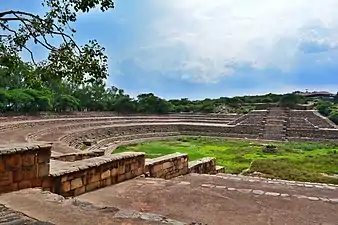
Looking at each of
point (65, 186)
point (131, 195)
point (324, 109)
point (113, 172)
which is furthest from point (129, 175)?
point (324, 109)

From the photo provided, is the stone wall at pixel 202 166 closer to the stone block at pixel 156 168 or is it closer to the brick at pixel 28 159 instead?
the stone block at pixel 156 168

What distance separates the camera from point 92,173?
18.0 feet

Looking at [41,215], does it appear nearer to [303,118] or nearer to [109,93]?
[303,118]

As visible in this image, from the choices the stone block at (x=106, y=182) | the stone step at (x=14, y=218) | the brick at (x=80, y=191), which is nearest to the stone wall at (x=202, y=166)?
the stone block at (x=106, y=182)

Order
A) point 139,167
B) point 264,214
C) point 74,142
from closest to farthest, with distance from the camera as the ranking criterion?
point 264,214 < point 139,167 < point 74,142

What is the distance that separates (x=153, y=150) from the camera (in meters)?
22.4

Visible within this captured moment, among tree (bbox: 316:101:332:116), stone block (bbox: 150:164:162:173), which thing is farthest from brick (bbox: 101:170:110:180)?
tree (bbox: 316:101:332:116)

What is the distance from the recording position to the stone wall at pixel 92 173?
493cm

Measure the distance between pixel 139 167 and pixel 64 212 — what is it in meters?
3.03

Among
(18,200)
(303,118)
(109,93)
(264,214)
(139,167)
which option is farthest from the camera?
(109,93)

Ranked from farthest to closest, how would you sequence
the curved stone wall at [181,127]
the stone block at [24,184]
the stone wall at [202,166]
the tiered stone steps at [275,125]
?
1. the tiered stone steps at [275,125]
2. the curved stone wall at [181,127]
3. the stone wall at [202,166]
4. the stone block at [24,184]

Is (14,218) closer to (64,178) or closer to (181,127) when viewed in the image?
(64,178)

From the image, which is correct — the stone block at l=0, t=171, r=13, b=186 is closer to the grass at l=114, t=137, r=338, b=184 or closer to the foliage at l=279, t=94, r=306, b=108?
the grass at l=114, t=137, r=338, b=184

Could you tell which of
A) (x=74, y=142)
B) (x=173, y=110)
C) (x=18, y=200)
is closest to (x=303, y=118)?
(x=173, y=110)
